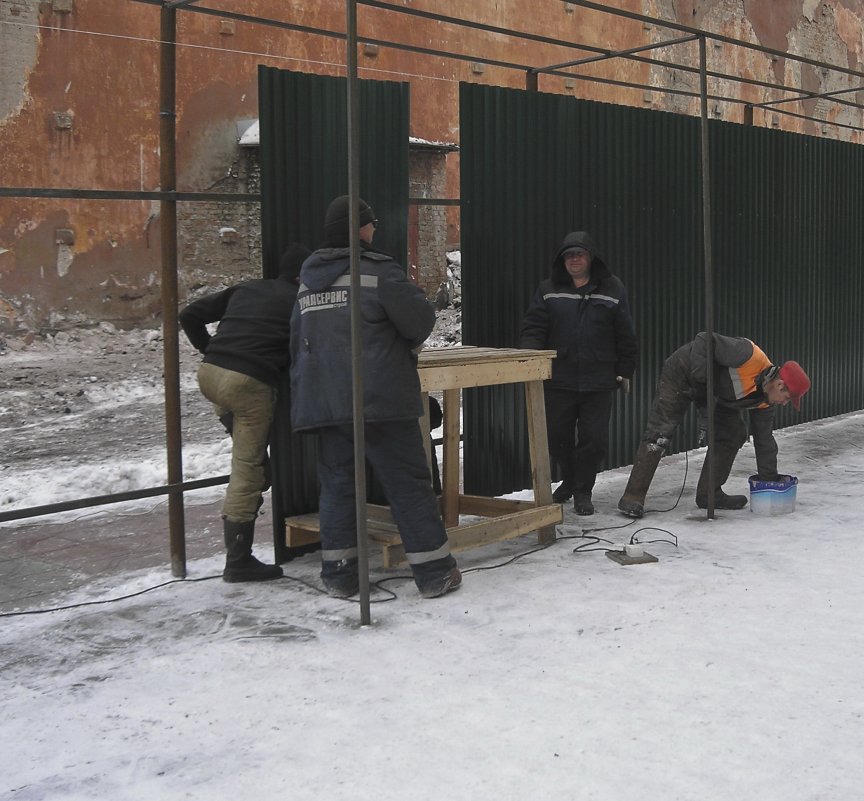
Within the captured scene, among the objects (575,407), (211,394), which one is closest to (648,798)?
(211,394)

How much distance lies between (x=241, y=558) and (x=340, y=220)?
66.7 inches

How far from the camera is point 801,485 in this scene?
779cm

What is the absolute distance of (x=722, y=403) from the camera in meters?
6.92

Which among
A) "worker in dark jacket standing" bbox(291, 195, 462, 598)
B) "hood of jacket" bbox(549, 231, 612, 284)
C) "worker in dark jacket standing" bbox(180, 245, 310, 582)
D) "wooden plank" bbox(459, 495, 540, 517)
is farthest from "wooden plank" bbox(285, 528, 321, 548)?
"hood of jacket" bbox(549, 231, 612, 284)

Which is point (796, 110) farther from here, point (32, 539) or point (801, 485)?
point (32, 539)

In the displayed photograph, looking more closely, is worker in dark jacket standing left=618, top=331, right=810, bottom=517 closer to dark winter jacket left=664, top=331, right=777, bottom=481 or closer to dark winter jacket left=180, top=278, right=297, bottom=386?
dark winter jacket left=664, top=331, right=777, bottom=481

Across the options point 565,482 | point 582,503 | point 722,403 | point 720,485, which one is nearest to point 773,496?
point 720,485

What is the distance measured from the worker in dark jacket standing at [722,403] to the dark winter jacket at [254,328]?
2543mm

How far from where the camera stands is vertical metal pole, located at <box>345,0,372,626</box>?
15.1 feet

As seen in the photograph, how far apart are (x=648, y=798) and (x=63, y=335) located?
1283 cm

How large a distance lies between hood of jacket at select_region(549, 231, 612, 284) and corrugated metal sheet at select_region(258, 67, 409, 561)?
134 cm

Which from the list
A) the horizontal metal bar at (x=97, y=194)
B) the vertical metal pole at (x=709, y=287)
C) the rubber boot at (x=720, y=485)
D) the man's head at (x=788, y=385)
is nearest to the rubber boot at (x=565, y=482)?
the rubber boot at (x=720, y=485)

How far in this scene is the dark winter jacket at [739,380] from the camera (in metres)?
6.74

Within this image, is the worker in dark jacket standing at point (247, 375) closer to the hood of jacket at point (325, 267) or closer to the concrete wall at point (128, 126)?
the hood of jacket at point (325, 267)
